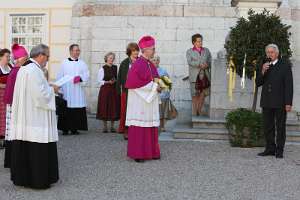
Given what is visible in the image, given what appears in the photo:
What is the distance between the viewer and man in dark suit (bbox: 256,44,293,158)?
855 centimetres

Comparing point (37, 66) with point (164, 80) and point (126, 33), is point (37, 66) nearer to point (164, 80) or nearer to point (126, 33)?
point (164, 80)

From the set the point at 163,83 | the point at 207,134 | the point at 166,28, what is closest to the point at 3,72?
the point at 163,83

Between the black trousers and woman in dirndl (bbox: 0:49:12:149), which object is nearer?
the black trousers

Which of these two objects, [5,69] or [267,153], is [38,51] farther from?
[267,153]

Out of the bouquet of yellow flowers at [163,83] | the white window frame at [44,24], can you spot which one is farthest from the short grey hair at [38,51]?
the white window frame at [44,24]

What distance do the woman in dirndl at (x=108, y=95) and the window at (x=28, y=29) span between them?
5.74 meters

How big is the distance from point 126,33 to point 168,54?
1.28 m

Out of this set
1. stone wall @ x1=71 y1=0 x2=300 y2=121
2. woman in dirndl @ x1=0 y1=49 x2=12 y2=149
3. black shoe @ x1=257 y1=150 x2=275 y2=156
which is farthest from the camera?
stone wall @ x1=71 y1=0 x2=300 y2=121

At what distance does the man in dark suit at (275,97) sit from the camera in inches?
337

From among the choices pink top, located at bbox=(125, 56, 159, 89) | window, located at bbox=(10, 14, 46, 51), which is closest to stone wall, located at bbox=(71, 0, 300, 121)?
window, located at bbox=(10, 14, 46, 51)

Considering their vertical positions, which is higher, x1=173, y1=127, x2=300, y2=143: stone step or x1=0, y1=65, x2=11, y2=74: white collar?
x1=0, y1=65, x2=11, y2=74: white collar

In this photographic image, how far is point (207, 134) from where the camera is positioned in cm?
1036

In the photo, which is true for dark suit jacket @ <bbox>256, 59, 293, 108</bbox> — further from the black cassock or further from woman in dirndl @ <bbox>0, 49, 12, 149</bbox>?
woman in dirndl @ <bbox>0, 49, 12, 149</bbox>

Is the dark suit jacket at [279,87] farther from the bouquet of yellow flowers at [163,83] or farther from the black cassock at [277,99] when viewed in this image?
the bouquet of yellow flowers at [163,83]
